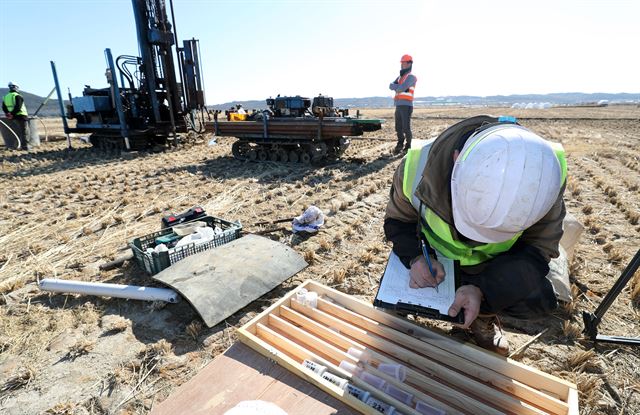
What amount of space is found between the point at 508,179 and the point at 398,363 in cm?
133

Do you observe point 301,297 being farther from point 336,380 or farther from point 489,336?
point 489,336

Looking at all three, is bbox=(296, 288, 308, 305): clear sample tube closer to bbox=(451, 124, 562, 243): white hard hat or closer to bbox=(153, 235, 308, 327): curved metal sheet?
bbox=(153, 235, 308, 327): curved metal sheet

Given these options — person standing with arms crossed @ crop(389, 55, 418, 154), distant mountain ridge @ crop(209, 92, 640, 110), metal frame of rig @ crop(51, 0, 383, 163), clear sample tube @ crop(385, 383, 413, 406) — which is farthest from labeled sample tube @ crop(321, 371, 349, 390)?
distant mountain ridge @ crop(209, 92, 640, 110)

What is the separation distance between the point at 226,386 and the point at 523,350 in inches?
87.8

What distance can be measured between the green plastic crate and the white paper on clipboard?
91.5 inches

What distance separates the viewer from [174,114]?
12.1 metres

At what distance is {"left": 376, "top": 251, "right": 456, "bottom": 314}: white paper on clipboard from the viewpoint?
6.16 ft

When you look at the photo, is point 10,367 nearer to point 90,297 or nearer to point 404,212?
point 90,297

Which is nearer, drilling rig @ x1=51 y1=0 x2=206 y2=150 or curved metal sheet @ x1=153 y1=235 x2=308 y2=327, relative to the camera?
curved metal sheet @ x1=153 y1=235 x2=308 y2=327

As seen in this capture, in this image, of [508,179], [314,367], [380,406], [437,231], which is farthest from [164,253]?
[508,179]

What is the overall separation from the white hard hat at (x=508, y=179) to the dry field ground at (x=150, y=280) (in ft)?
5.16

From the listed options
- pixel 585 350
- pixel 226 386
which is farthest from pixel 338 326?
pixel 585 350

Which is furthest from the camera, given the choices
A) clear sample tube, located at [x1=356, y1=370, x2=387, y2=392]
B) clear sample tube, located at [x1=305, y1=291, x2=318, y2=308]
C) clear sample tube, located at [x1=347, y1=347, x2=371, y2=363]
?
clear sample tube, located at [x1=305, y1=291, x2=318, y2=308]

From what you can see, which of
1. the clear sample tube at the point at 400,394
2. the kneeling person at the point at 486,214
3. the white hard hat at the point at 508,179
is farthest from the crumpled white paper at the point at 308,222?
the white hard hat at the point at 508,179
